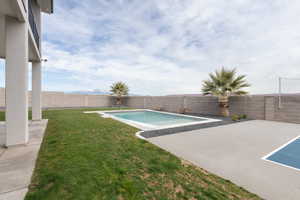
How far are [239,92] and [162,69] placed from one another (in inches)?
347

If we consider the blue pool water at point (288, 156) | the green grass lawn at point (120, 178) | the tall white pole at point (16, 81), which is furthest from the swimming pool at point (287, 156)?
the tall white pole at point (16, 81)

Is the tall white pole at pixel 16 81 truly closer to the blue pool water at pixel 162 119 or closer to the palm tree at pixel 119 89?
the blue pool water at pixel 162 119

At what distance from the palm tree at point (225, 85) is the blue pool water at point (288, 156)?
5924 mm

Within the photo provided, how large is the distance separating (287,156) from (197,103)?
9183mm

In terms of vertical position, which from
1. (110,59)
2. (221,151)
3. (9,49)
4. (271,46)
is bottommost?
(221,151)

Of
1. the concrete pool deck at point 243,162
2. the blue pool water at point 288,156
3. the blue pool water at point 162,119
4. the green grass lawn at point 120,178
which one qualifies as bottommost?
the blue pool water at point 162,119

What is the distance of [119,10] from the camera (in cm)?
850

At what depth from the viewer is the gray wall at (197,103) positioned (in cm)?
784

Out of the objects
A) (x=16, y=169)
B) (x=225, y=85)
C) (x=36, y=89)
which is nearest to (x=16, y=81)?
(x=16, y=169)

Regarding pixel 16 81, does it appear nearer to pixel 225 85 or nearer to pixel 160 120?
pixel 160 120

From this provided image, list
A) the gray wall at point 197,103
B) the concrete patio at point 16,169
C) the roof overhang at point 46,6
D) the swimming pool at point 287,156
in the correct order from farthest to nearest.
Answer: the gray wall at point 197,103 < the roof overhang at point 46,6 < the swimming pool at point 287,156 < the concrete patio at point 16,169

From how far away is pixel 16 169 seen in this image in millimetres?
2262

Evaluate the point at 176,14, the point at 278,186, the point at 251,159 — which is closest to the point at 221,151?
the point at 251,159

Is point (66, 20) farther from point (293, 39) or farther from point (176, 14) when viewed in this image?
point (293, 39)
